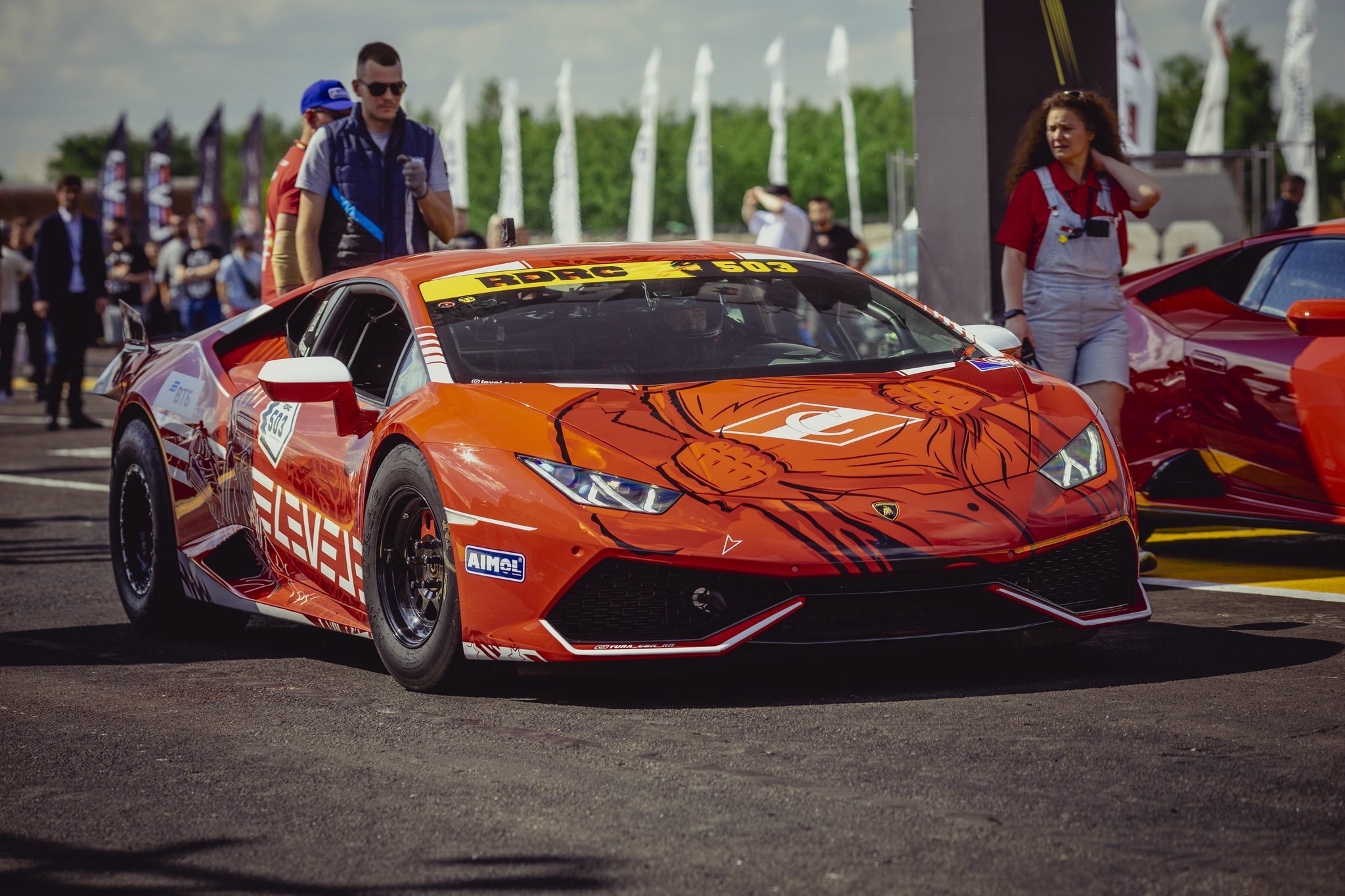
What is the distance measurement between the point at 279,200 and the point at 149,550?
1.96 metres

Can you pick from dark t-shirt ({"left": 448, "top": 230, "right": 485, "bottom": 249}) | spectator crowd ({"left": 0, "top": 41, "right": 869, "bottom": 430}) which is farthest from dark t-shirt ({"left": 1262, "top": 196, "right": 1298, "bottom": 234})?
dark t-shirt ({"left": 448, "top": 230, "right": 485, "bottom": 249})

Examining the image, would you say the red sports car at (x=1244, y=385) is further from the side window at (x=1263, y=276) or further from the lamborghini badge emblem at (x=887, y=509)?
the lamborghini badge emblem at (x=887, y=509)

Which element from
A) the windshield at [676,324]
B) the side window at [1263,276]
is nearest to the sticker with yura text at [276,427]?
the windshield at [676,324]

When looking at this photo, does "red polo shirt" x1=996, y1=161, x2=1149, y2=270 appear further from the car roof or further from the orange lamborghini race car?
the orange lamborghini race car

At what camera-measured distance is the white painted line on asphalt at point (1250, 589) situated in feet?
18.7

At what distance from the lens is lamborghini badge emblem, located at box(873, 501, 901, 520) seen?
157 inches

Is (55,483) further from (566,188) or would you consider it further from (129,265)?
(566,188)

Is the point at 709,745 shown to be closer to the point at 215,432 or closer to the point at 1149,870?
the point at 1149,870

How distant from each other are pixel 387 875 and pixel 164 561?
317 centimetres

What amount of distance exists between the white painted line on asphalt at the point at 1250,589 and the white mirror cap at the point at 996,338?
54.3 inches

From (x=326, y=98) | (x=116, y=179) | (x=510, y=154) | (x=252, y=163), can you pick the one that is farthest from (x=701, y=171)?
(x=326, y=98)

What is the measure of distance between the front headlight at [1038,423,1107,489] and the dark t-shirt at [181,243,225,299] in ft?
46.4

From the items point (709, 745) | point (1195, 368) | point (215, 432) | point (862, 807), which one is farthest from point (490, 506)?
point (1195, 368)

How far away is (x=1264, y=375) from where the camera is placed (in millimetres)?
6191
